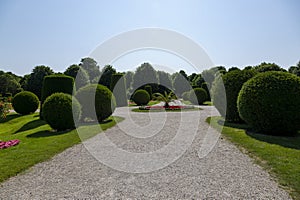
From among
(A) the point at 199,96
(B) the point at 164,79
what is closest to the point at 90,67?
(B) the point at 164,79

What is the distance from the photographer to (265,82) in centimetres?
799

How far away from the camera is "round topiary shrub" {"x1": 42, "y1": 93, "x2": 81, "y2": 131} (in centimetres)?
951

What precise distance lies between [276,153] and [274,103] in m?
2.65

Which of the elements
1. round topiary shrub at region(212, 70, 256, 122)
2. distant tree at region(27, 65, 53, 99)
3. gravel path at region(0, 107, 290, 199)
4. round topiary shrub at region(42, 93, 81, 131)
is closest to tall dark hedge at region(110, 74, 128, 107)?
round topiary shrub at region(42, 93, 81, 131)

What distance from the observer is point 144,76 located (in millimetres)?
48031

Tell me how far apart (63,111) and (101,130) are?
195 cm

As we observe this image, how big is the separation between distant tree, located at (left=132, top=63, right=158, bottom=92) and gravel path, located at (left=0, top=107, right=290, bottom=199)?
40.8m

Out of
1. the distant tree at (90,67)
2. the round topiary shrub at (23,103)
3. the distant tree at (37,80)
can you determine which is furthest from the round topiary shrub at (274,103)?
the distant tree at (90,67)

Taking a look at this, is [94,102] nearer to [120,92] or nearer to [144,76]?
[120,92]

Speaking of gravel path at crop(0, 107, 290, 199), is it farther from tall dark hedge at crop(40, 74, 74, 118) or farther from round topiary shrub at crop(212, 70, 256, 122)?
tall dark hedge at crop(40, 74, 74, 118)

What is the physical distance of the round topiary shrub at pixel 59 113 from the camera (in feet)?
31.2

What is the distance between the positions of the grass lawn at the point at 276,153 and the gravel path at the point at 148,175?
0.23m

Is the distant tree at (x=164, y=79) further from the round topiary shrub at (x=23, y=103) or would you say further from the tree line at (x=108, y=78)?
the round topiary shrub at (x=23, y=103)

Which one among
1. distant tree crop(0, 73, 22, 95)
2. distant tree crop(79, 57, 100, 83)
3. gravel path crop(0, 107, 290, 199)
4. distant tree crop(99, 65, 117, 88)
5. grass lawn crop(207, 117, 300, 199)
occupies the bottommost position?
gravel path crop(0, 107, 290, 199)
